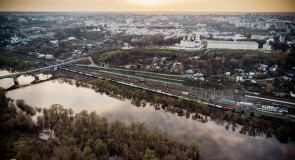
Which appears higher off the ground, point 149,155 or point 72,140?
point 72,140

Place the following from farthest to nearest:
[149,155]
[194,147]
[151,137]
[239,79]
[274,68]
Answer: [274,68]
[239,79]
[151,137]
[194,147]
[149,155]

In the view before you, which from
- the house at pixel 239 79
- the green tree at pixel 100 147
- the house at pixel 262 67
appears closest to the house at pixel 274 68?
Answer: the house at pixel 262 67

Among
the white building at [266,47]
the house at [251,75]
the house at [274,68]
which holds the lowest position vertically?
the house at [251,75]

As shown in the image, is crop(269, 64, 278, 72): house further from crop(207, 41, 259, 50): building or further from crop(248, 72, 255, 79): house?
crop(207, 41, 259, 50): building

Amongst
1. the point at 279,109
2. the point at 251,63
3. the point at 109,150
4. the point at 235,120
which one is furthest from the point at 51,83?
the point at 251,63

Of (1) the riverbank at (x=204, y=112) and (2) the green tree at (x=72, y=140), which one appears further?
(1) the riverbank at (x=204, y=112)

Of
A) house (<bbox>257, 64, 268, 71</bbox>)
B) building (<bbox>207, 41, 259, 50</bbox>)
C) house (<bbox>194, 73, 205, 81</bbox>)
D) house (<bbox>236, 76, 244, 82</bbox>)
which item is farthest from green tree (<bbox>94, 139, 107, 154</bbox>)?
building (<bbox>207, 41, 259, 50</bbox>)

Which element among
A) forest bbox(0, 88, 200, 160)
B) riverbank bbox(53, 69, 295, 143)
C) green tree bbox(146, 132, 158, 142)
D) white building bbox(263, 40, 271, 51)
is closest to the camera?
forest bbox(0, 88, 200, 160)

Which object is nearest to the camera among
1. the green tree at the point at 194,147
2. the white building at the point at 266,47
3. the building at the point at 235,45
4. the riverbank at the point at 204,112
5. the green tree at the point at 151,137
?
the green tree at the point at 194,147

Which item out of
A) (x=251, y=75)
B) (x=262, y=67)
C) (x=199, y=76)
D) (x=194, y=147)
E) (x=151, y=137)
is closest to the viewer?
(x=194, y=147)

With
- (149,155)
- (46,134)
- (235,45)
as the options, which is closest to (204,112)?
(149,155)

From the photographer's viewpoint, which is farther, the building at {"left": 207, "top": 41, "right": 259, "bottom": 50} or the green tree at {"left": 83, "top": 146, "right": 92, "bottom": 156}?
the building at {"left": 207, "top": 41, "right": 259, "bottom": 50}

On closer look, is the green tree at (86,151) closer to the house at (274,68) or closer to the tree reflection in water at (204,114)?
the tree reflection in water at (204,114)

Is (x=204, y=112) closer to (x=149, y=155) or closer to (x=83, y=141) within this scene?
(x=149, y=155)
